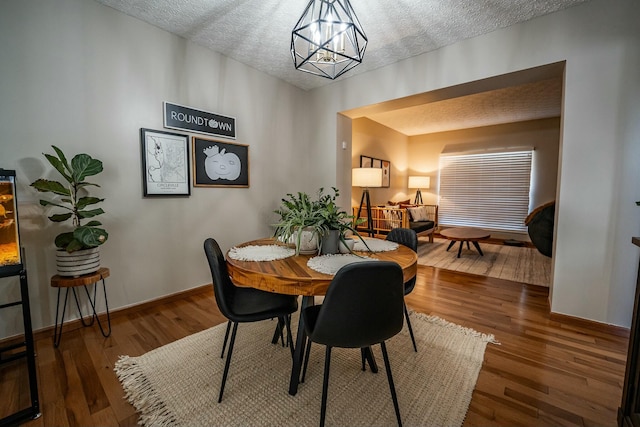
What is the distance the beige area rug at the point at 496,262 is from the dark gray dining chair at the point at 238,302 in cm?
301

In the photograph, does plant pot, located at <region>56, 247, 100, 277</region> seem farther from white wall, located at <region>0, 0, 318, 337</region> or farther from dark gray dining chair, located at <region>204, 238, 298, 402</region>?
dark gray dining chair, located at <region>204, 238, 298, 402</region>

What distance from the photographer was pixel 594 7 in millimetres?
2070

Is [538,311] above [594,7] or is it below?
below

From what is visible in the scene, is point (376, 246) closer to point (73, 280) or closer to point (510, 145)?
point (73, 280)

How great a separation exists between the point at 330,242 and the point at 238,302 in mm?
648

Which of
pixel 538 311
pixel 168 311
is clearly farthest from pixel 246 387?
pixel 538 311

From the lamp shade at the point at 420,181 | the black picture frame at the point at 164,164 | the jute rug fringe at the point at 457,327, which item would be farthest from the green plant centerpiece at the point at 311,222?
the lamp shade at the point at 420,181

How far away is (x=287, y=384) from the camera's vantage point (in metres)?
1.52

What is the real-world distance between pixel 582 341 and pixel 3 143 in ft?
14.3

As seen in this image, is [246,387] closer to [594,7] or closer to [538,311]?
[538,311]

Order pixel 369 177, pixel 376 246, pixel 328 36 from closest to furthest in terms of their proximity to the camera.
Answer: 1. pixel 328 36
2. pixel 376 246
3. pixel 369 177

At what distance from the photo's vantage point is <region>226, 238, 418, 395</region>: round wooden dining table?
1.20 metres

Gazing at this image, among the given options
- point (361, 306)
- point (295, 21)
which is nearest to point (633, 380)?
point (361, 306)

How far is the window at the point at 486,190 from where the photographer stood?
18.8 ft
